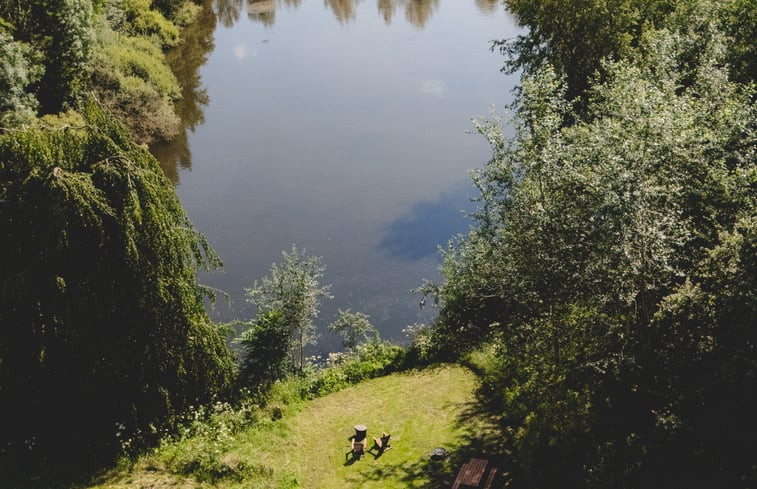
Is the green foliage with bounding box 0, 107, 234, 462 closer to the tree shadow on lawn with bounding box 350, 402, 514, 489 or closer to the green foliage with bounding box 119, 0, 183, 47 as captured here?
the tree shadow on lawn with bounding box 350, 402, 514, 489

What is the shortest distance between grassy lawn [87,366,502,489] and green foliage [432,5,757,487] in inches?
87.3

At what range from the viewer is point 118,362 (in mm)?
13438

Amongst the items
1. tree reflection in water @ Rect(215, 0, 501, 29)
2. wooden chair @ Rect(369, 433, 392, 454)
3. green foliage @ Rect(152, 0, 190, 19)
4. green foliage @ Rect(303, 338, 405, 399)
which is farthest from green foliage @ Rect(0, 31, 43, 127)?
tree reflection in water @ Rect(215, 0, 501, 29)

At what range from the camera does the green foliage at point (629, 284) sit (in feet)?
30.3

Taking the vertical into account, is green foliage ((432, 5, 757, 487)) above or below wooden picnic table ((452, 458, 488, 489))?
above

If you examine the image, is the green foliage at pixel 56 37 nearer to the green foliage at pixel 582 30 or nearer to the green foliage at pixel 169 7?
the green foliage at pixel 582 30

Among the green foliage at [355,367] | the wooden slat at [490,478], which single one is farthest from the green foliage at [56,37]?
the wooden slat at [490,478]

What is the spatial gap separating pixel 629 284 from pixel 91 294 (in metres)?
10.7

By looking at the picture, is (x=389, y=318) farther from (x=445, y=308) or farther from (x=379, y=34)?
(x=379, y=34)

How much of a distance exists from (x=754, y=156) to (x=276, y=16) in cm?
6211

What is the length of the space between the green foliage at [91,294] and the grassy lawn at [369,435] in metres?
1.82

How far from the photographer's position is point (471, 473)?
44.5ft

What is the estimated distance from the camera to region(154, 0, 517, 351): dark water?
28281 millimetres

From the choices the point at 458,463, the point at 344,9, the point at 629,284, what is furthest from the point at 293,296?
the point at 344,9
